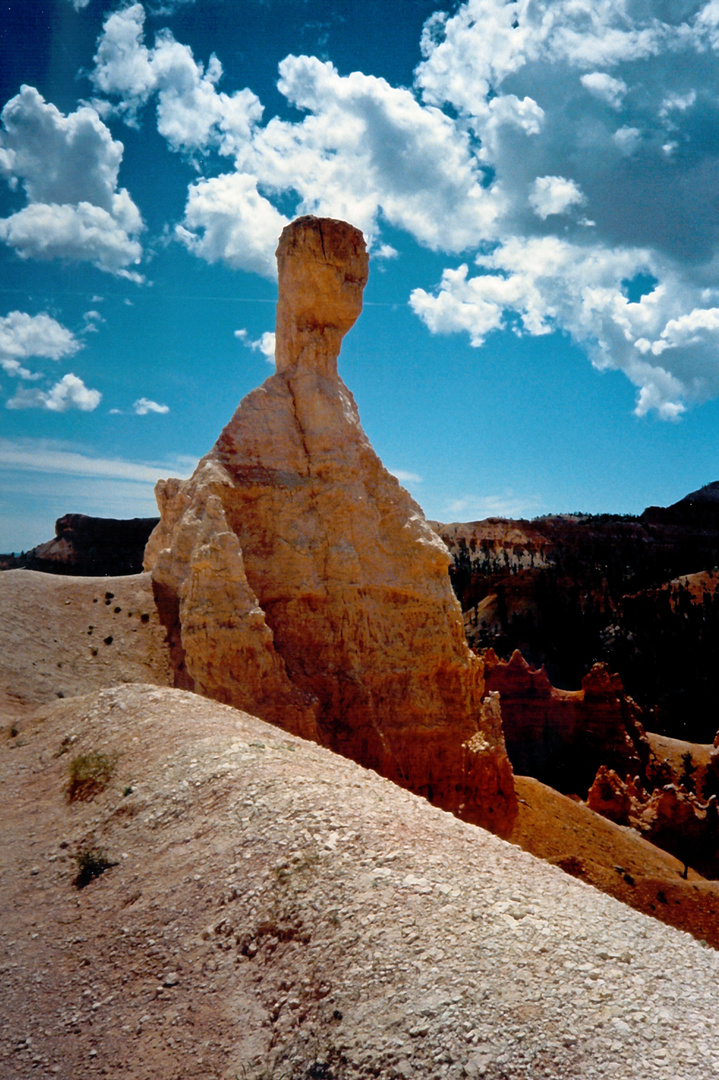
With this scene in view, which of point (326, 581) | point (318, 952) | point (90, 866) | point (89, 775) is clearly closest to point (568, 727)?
point (326, 581)

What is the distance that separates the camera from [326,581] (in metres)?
18.8

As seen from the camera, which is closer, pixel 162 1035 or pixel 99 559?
pixel 162 1035

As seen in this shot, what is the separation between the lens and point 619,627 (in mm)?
71688

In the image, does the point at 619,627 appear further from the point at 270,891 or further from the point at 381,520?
the point at 270,891

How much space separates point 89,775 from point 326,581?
9668mm

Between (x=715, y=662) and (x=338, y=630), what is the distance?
59.3m

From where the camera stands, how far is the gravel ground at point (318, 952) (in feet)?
15.2

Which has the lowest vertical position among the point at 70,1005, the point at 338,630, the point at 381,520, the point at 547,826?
the point at 547,826

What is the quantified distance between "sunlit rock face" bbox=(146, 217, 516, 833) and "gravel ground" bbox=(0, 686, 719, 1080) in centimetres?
742

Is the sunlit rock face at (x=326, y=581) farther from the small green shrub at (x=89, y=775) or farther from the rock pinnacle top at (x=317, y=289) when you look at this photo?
the small green shrub at (x=89, y=775)

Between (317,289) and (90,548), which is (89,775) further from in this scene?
(90,548)

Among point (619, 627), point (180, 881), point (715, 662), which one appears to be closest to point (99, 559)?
point (619, 627)

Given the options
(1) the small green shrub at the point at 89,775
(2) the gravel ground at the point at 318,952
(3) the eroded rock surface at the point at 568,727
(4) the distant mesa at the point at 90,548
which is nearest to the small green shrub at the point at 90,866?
(2) the gravel ground at the point at 318,952

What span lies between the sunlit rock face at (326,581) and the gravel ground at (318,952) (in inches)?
292
